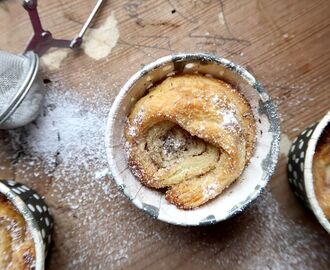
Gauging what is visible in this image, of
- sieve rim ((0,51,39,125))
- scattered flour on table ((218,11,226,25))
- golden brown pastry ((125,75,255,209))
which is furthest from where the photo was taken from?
scattered flour on table ((218,11,226,25))

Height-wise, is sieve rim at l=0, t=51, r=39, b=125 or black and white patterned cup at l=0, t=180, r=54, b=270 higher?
sieve rim at l=0, t=51, r=39, b=125

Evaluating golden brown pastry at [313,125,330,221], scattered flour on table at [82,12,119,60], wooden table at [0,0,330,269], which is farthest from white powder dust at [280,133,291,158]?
scattered flour on table at [82,12,119,60]

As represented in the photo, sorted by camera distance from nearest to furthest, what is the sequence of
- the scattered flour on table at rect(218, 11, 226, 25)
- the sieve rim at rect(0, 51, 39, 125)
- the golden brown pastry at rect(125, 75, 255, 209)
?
1. the golden brown pastry at rect(125, 75, 255, 209)
2. the sieve rim at rect(0, 51, 39, 125)
3. the scattered flour on table at rect(218, 11, 226, 25)

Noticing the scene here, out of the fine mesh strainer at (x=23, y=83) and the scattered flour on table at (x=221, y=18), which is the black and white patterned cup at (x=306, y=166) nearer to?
the scattered flour on table at (x=221, y=18)

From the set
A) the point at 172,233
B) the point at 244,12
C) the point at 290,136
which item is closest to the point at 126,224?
the point at 172,233

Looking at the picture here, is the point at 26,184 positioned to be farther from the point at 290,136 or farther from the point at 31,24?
the point at 290,136

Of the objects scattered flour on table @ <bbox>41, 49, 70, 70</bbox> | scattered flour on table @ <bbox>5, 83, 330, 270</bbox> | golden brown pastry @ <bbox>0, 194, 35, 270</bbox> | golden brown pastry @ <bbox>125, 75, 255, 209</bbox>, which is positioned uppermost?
scattered flour on table @ <bbox>41, 49, 70, 70</bbox>

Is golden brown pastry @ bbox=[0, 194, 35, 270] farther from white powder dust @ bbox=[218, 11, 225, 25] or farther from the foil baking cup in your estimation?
white powder dust @ bbox=[218, 11, 225, 25]
